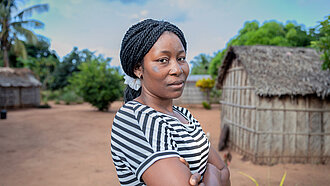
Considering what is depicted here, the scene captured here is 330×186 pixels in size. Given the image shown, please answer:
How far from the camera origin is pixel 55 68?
28.4 meters

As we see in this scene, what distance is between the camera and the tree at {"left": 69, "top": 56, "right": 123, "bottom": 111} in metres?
14.9

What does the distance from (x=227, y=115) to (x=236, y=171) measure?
112 inches

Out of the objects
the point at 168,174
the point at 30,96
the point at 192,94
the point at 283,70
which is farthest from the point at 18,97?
the point at 168,174

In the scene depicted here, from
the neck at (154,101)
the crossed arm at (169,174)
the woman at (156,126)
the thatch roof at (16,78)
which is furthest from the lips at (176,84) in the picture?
the thatch roof at (16,78)

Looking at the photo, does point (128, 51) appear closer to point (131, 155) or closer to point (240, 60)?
point (131, 155)

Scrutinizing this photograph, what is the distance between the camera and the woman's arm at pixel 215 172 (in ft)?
3.81

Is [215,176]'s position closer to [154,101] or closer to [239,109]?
[154,101]

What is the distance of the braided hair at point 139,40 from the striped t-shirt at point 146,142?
21cm

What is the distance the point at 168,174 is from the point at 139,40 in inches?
24.5

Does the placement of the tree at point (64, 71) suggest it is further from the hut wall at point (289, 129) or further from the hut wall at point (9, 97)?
the hut wall at point (289, 129)

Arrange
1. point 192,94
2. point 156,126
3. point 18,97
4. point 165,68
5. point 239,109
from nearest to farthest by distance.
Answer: point 156,126
point 165,68
point 239,109
point 18,97
point 192,94

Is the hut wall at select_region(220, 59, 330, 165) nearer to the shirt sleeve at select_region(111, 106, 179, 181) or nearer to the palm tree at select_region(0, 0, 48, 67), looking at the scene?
the shirt sleeve at select_region(111, 106, 179, 181)

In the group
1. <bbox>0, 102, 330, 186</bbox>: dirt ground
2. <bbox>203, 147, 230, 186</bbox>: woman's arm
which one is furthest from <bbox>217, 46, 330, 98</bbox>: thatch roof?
<bbox>203, 147, 230, 186</bbox>: woman's arm

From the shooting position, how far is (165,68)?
1106 mm
